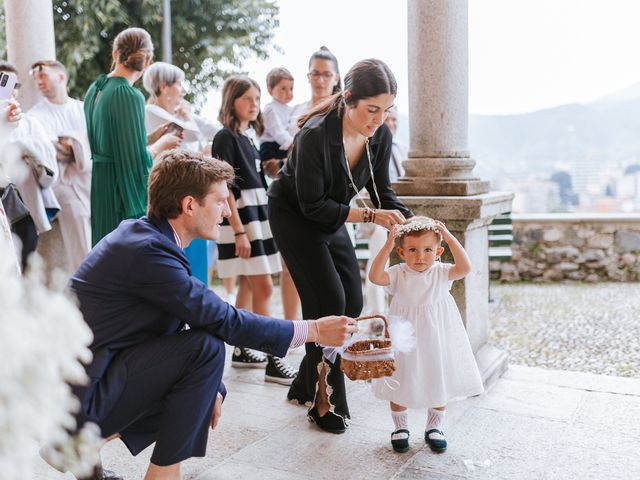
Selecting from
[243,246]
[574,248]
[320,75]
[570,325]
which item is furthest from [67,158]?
[574,248]

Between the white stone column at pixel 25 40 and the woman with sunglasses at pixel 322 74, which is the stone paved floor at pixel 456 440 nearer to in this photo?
the woman with sunglasses at pixel 322 74

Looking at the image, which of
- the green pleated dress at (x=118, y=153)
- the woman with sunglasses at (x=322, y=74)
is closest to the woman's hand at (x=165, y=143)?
the green pleated dress at (x=118, y=153)

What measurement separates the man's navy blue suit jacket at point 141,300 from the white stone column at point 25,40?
297cm

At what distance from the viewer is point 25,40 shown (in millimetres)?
4754

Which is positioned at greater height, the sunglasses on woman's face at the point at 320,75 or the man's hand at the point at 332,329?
the sunglasses on woman's face at the point at 320,75

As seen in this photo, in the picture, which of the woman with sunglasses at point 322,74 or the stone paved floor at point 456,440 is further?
the woman with sunglasses at point 322,74

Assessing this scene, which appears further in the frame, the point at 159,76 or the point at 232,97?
the point at 159,76

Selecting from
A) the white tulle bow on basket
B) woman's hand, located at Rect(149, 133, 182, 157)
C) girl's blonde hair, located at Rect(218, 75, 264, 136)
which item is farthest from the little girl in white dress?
woman's hand, located at Rect(149, 133, 182, 157)

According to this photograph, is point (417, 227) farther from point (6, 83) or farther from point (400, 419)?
point (6, 83)

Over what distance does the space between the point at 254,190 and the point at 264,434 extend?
1.61 m

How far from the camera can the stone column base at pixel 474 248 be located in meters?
3.62

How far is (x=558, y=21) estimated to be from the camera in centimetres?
955

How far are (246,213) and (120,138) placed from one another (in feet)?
3.03

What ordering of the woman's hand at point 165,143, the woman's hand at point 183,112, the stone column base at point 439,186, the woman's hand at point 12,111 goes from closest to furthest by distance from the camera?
the woman's hand at point 12,111 < the stone column base at point 439,186 < the woman's hand at point 165,143 < the woman's hand at point 183,112
